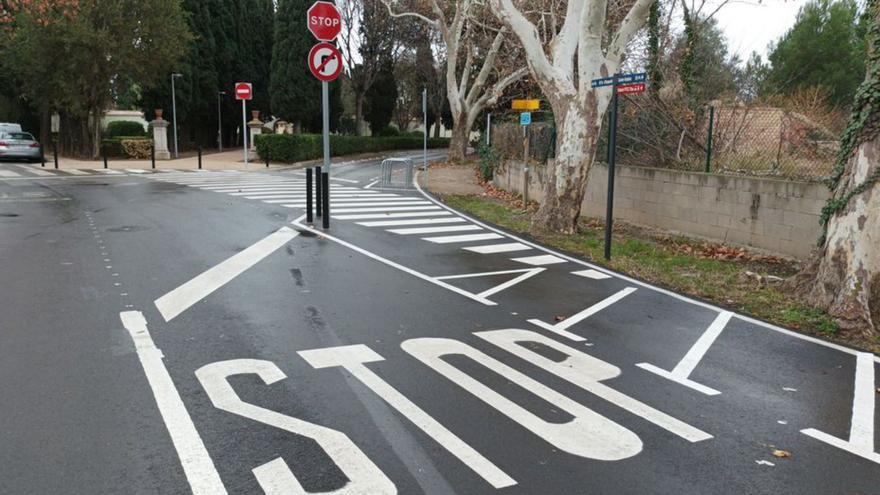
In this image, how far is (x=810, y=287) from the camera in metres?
8.23

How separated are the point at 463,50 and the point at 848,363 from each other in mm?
35400

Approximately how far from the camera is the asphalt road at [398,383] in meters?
3.97

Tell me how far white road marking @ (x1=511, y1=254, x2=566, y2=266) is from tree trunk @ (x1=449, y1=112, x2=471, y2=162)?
24.7 metres

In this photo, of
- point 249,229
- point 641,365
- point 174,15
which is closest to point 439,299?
point 641,365

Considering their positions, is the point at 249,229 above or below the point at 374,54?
below

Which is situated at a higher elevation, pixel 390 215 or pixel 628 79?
pixel 628 79

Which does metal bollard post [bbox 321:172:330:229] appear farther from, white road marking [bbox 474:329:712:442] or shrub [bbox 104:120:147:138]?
shrub [bbox 104:120:147:138]

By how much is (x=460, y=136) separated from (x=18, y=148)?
65.6 ft

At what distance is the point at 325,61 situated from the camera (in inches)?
515

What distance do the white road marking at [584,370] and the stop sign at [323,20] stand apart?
29.2ft

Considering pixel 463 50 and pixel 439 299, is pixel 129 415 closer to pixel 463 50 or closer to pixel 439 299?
pixel 439 299

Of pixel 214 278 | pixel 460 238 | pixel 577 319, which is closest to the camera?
pixel 577 319

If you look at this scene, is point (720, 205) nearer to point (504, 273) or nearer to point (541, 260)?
point (541, 260)

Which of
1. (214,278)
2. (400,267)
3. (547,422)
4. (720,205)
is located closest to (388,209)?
(400,267)
